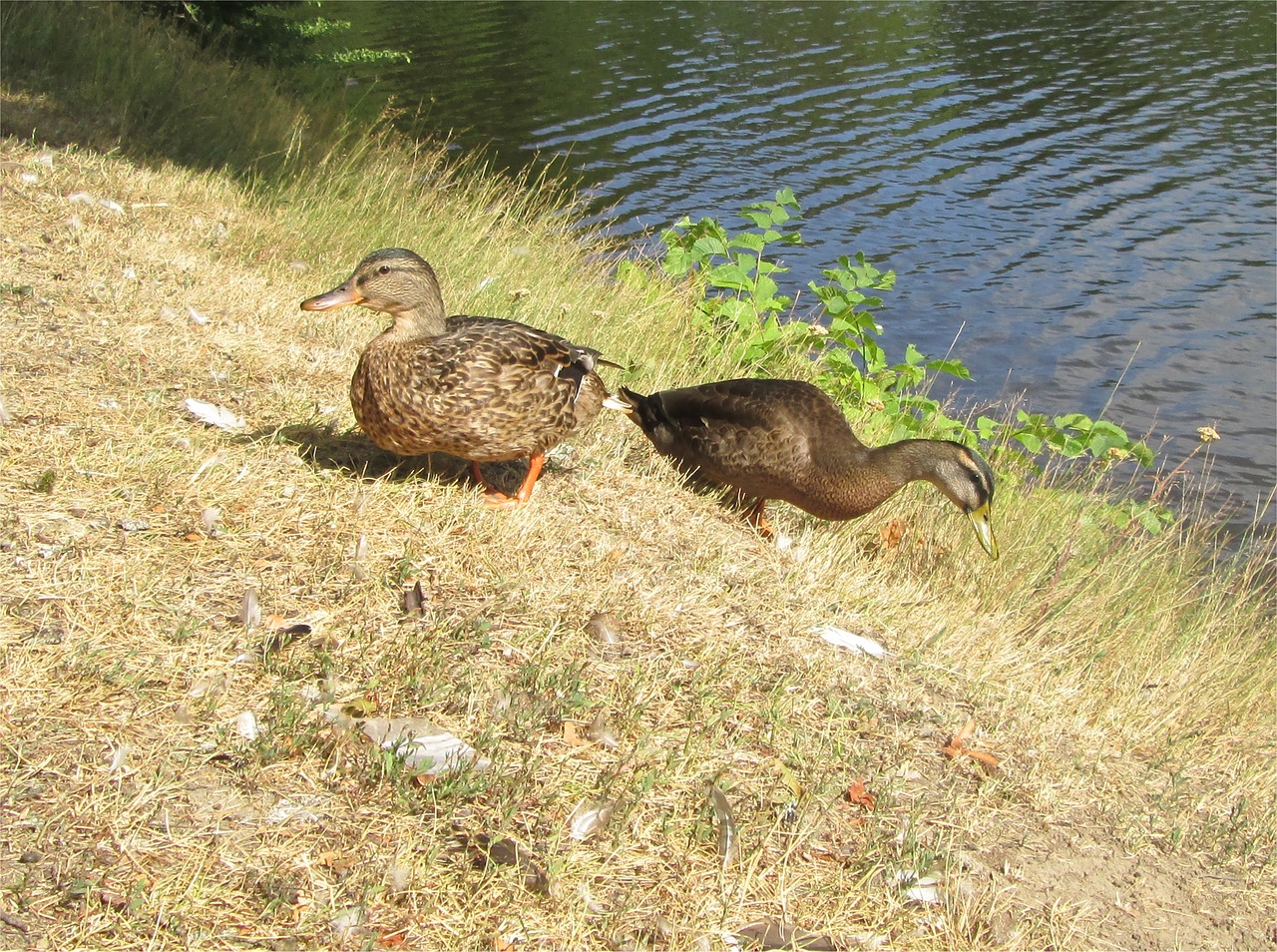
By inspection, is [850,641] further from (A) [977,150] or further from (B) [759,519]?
(A) [977,150]

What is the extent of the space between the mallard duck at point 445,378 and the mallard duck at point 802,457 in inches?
27.5

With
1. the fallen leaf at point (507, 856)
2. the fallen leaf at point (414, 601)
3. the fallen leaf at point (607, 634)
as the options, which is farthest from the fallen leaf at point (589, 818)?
the fallen leaf at point (414, 601)

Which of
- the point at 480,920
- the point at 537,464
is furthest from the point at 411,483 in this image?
the point at 480,920

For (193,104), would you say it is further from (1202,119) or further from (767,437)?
(1202,119)

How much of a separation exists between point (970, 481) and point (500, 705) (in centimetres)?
276

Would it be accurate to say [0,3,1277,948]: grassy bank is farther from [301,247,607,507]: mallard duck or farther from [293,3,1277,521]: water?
[293,3,1277,521]: water

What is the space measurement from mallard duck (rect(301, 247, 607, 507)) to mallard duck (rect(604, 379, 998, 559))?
0.70 m

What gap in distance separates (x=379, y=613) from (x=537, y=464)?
111cm

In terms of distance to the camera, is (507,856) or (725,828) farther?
(725,828)

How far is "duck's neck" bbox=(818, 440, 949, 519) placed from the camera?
5.04 m

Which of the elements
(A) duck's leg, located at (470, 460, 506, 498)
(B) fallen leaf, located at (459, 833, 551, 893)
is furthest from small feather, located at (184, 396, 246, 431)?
(B) fallen leaf, located at (459, 833, 551, 893)

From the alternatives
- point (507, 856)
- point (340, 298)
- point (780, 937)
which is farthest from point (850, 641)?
point (340, 298)

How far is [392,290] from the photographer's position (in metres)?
Result: 4.11

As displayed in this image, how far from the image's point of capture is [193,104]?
9.09 metres
